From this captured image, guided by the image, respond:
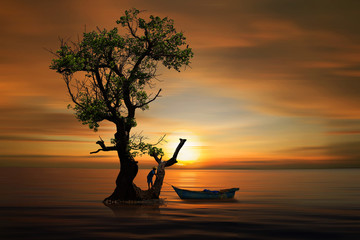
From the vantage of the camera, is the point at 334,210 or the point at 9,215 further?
the point at 334,210

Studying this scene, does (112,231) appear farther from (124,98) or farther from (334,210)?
(334,210)

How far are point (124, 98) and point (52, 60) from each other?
8.22 m

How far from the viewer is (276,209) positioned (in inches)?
1855

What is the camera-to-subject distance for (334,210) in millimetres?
47094

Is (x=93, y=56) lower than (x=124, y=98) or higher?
higher

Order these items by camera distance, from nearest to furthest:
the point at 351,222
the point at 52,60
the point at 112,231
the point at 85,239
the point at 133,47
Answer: the point at 85,239, the point at 112,231, the point at 351,222, the point at 52,60, the point at 133,47

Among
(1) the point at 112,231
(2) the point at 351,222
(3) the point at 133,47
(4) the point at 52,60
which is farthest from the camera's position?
(3) the point at 133,47

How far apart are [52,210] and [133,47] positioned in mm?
19001

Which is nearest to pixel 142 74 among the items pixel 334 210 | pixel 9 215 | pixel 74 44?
pixel 74 44

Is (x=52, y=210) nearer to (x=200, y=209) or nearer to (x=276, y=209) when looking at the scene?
(x=200, y=209)

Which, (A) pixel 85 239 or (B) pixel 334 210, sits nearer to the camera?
(A) pixel 85 239

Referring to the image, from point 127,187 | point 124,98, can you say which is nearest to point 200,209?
point 127,187

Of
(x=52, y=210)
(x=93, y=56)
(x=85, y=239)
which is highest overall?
(x=93, y=56)

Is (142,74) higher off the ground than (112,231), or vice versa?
(142,74)
